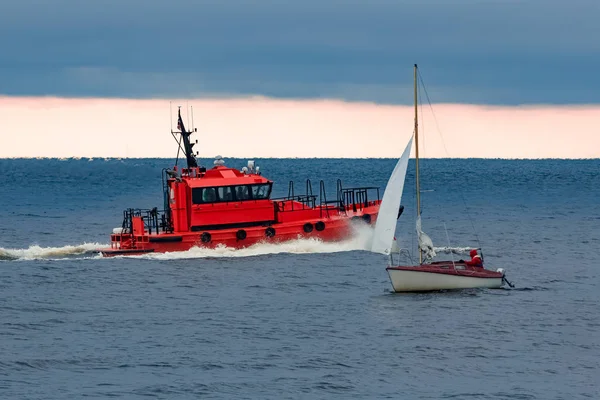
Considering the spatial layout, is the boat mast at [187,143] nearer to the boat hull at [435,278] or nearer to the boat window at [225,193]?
the boat window at [225,193]

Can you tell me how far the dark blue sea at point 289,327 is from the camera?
28.4m

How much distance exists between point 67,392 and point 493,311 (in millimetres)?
14650

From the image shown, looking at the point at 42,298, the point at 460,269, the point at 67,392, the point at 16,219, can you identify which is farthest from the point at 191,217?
the point at 16,219

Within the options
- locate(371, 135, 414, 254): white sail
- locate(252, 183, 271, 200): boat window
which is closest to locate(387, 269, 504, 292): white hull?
locate(371, 135, 414, 254): white sail

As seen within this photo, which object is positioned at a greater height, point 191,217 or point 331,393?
point 191,217

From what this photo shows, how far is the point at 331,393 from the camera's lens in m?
27.6

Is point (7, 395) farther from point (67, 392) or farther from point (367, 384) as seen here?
point (367, 384)

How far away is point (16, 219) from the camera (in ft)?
274

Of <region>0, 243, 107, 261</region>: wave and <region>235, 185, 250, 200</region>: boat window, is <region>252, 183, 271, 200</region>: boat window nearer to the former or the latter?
<region>235, 185, 250, 200</region>: boat window

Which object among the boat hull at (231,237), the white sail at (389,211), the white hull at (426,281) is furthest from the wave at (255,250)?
the white hull at (426,281)

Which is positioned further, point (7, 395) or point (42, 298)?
point (42, 298)

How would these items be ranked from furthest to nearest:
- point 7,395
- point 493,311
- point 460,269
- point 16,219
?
point 16,219 → point 460,269 → point 493,311 → point 7,395

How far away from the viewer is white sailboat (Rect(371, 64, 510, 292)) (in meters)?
39.2

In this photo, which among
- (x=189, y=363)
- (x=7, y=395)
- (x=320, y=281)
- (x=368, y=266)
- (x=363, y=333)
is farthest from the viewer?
(x=368, y=266)
